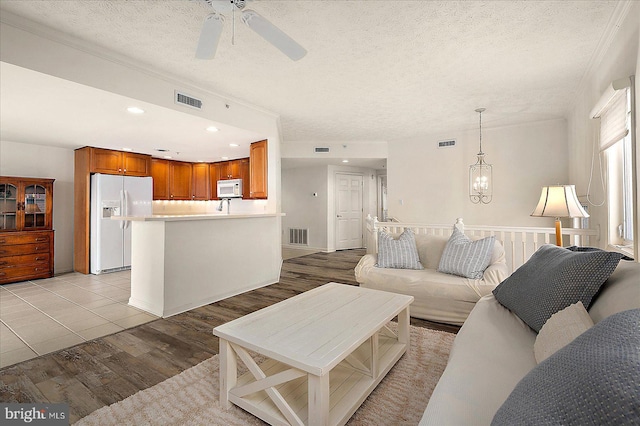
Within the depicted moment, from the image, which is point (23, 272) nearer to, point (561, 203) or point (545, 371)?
point (545, 371)

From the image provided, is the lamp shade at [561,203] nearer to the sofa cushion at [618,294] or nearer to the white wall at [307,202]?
the sofa cushion at [618,294]

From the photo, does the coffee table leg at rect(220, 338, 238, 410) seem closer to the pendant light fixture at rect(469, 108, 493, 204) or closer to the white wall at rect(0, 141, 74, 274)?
the pendant light fixture at rect(469, 108, 493, 204)

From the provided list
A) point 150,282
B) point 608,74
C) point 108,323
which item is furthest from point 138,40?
point 608,74

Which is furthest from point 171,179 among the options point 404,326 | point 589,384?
point 589,384

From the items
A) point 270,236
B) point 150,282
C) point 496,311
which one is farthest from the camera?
point 270,236

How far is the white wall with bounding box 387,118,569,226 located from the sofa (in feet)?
13.3

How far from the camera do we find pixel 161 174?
630 centimetres

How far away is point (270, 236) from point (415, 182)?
3.32 m

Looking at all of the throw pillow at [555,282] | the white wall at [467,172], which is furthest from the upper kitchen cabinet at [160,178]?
the throw pillow at [555,282]

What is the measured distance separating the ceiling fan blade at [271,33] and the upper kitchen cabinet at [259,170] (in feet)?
8.97

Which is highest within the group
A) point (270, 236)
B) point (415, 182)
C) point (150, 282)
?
point (415, 182)

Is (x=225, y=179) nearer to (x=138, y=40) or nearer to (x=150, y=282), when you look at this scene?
(x=150, y=282)

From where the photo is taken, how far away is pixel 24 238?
457 cm

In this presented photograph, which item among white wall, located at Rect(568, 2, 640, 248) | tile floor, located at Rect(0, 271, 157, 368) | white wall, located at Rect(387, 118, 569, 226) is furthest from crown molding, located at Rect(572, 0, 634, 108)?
tile floor, located at Rect(0, 271, 157, 368)
